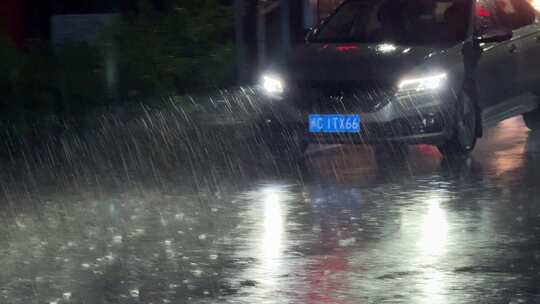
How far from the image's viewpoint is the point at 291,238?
9109mm

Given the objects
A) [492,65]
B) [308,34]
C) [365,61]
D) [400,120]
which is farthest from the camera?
[308,34]

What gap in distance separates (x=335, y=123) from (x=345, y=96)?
10.5 inches

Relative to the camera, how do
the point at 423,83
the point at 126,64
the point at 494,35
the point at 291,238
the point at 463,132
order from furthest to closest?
1. the point at 126,64
2. the point at 494,35
3. the point at 463,132
4. the point at 423,83
5. the point at 291,238

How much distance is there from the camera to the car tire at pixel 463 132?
13.6 m

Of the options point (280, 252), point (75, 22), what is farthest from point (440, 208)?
point (75, 22)

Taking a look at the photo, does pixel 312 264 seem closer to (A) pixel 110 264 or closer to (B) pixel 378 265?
(B) pixel 378 265

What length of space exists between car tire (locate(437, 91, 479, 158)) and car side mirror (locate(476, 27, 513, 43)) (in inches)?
22.6

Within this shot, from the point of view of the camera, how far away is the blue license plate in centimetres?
1310

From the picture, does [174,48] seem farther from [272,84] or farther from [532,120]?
[272,84]

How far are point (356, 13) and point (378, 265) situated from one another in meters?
7.23

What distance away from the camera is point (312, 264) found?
816cm

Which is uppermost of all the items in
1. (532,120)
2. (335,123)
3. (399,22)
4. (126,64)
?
(399,22)

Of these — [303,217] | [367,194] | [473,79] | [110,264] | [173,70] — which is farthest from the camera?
[173,70]

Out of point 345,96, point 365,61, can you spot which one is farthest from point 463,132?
point 345,96
